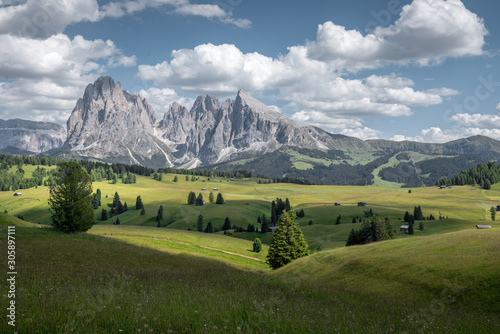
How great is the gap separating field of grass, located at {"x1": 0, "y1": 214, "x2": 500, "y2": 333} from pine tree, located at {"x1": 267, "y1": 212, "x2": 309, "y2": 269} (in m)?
20.0

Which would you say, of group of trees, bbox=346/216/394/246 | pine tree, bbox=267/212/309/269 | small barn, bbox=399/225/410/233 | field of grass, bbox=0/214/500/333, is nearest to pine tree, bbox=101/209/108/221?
group of trees, bbox=346/216/394/246

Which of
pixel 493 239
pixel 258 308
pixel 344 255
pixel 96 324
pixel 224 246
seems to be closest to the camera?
pixel 96 324

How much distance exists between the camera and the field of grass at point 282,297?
6316 millimetres

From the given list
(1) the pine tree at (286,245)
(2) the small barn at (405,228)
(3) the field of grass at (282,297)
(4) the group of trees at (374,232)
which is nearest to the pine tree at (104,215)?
(4) the group of trees at (374,232)

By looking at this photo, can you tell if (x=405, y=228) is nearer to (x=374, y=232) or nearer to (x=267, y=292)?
(x=374, y=232)

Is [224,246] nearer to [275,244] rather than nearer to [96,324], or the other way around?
[275,244]

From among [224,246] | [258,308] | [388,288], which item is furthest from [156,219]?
[258,308]

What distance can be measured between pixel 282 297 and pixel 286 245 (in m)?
46.7

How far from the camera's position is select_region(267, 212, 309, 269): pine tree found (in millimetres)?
56531

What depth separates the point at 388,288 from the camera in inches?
973

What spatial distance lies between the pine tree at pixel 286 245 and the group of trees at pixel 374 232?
36095 mm

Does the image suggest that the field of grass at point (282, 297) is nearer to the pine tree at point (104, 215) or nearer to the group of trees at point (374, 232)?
the group of trees at point (374, 232)

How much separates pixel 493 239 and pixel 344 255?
15.4 meters

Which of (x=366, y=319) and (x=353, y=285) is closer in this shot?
(x=366, y=319)
